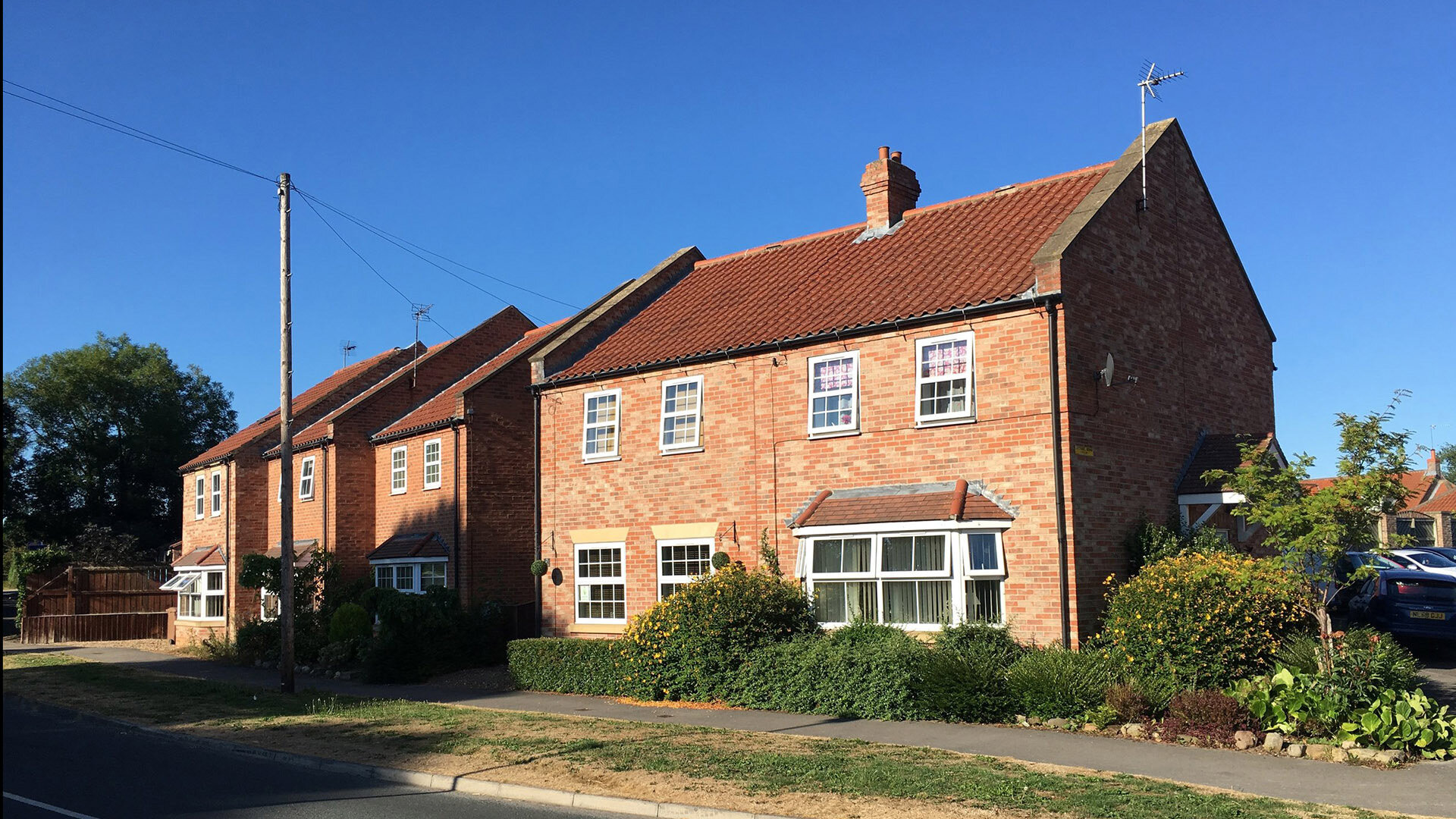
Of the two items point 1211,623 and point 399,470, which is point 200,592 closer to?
point 399,470

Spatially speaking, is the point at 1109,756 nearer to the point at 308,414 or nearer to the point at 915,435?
the point at 915,435

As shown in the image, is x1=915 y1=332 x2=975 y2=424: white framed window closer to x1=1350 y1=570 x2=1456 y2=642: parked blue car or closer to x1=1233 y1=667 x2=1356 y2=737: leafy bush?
x1=1233 y1=667 x2=1356 y2=737: leafy bush

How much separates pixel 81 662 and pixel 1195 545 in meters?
26.4

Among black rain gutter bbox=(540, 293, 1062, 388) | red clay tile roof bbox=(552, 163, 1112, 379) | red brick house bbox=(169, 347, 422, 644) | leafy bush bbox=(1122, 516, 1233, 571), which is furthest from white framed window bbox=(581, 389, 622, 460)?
red brick house bbox=(169, 347, 422, 644)

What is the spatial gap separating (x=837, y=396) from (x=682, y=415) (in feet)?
11.9

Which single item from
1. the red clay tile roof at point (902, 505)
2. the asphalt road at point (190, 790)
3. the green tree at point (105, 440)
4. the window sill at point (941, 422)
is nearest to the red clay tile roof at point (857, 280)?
Answer: the window sill at point (941, 422)

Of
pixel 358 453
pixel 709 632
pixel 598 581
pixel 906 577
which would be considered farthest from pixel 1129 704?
pixel 358 453

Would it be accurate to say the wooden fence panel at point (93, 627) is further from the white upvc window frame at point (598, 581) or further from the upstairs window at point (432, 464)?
the white upvc window frame at point (598, 581)

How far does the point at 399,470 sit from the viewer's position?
28.7 meters

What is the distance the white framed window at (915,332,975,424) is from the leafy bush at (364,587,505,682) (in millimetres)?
11110

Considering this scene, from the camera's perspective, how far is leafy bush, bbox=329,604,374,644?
25172 millimetres

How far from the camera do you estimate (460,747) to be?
13.1 m

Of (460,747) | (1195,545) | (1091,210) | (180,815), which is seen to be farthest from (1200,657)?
(180,815)

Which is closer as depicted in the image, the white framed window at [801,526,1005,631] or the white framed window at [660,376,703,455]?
the white framed window at [801,526,1005,631]
